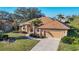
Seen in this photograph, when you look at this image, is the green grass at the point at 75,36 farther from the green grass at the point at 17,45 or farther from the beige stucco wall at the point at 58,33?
the green grass at the point at 17,45

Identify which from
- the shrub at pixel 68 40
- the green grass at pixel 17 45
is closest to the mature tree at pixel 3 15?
the green grass at pixel 17 45

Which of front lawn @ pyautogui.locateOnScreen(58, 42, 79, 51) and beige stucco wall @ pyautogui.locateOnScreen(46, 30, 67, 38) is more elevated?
beige stucco wall @ pyautogui.locateOnScreen(46, 30, 67, 38)

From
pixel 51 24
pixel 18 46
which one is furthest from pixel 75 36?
pixel 18 46

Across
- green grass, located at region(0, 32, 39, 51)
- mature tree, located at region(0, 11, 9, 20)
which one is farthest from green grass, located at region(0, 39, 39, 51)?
mature tree, located at region(0, 11, 9, 20)

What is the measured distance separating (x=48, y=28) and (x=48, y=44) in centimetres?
14

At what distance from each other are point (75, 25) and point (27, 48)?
1.53 feet

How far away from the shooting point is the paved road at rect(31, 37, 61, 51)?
3.29m

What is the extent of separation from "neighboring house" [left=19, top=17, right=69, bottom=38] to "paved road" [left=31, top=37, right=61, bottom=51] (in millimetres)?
44

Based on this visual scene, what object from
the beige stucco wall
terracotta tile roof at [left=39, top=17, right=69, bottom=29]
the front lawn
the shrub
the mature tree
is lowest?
the front lawn

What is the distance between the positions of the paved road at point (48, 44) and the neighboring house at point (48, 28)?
44 mm

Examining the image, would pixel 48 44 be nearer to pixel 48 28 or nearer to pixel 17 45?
pixel 48 28

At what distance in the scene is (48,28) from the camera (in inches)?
131

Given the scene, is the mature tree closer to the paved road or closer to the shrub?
the paved road

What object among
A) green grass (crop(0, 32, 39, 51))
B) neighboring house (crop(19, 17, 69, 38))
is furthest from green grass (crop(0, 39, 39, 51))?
neighboring house (crop(19, 17, 69, 38))
